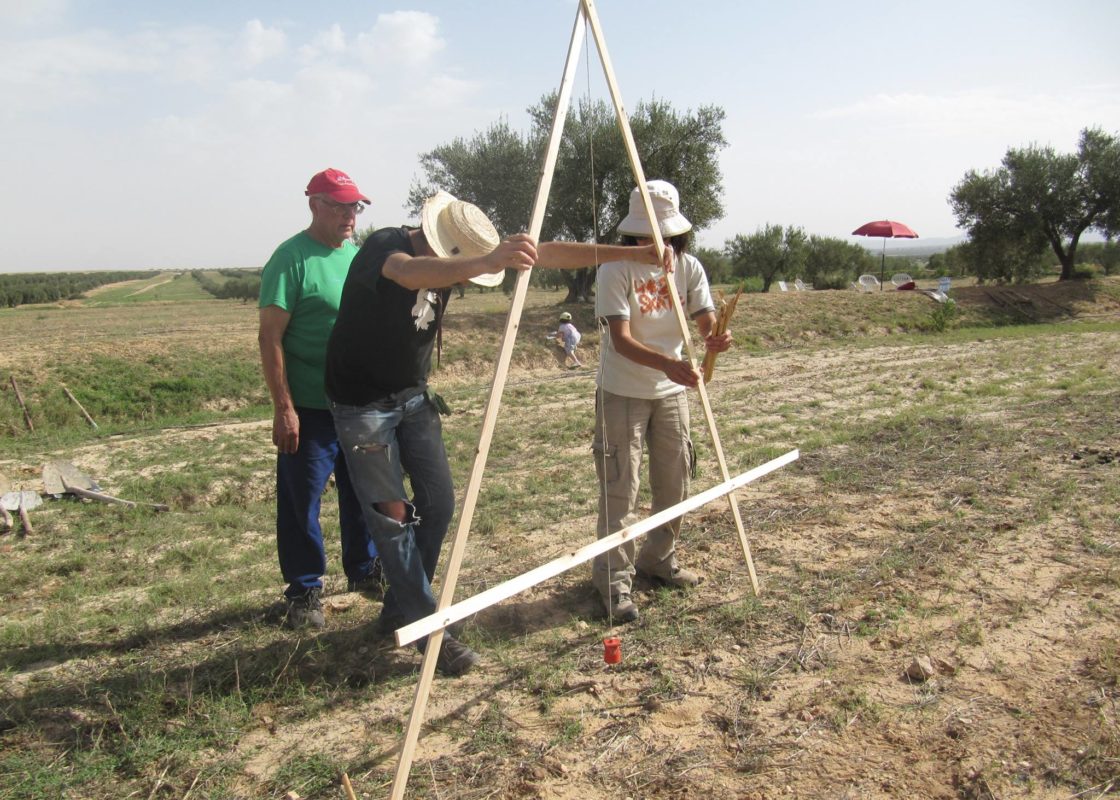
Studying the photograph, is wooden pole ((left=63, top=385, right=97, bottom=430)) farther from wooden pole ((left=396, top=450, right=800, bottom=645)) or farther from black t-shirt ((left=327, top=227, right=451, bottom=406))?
wooden pole ((left=396, top=450, right=800, bottom=645))

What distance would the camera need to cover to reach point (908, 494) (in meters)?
5.57

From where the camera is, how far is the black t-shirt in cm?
319

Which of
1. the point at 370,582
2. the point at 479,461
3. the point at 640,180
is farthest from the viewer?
the point at 370,582

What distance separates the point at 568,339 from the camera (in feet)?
59.6

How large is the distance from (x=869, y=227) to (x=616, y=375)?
93.1 ft

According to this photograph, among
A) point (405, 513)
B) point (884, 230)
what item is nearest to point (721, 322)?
point (405, 513)

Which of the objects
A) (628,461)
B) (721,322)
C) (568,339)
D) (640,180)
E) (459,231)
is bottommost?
(628,461)

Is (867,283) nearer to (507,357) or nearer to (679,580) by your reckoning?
(679,580)

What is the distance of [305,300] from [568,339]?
1448 centimetres

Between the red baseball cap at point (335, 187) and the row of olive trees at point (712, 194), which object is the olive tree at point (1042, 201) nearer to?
the row of olive trees at point (712, 194)

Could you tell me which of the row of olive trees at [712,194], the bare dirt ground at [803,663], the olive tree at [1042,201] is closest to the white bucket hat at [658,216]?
the bare dirt ground at [803,663]

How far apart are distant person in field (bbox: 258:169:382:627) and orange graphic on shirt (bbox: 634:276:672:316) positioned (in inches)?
58.3

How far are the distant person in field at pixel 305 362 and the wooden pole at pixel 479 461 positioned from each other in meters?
1.27

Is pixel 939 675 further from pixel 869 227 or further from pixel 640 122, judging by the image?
pixel 869 227
